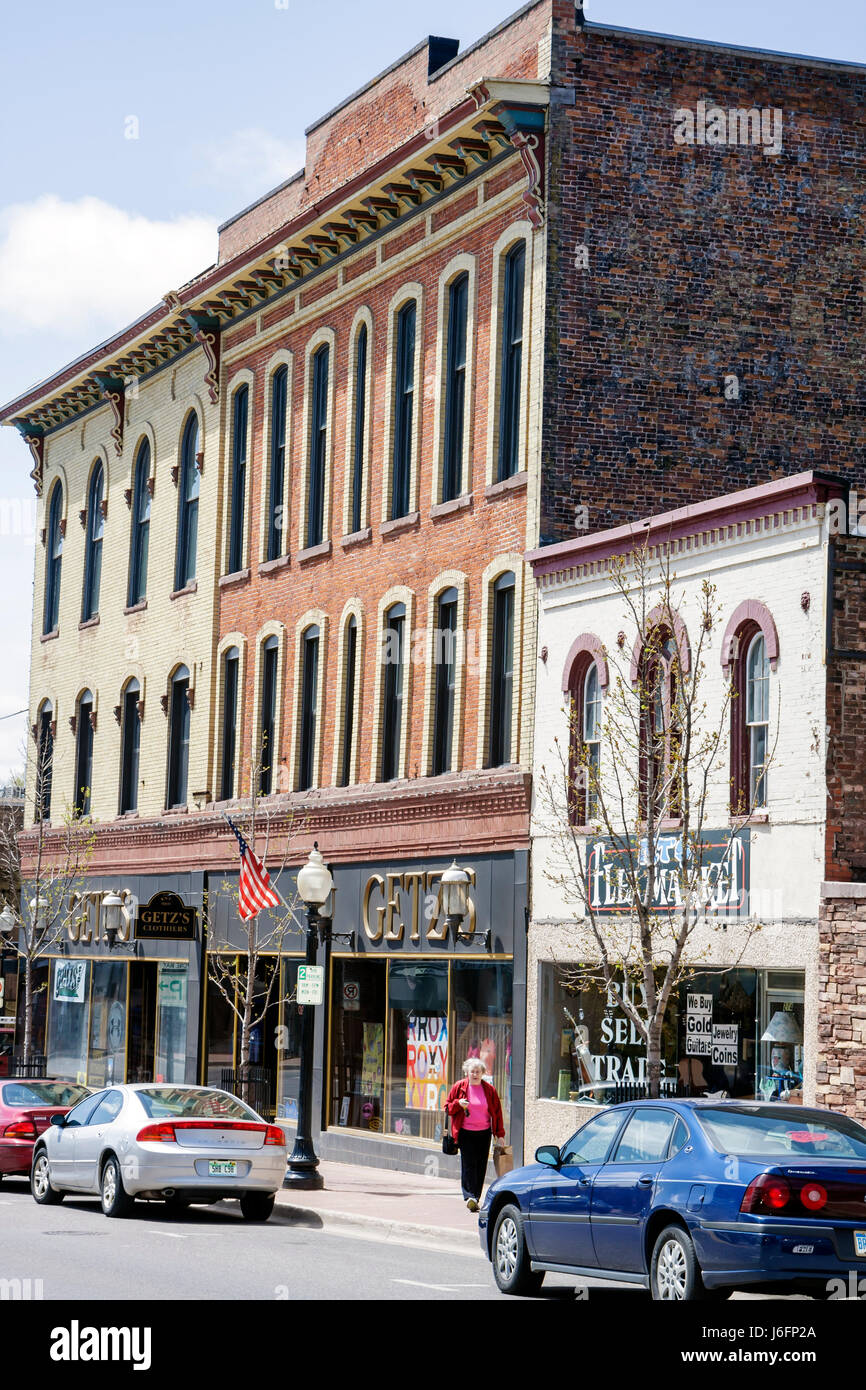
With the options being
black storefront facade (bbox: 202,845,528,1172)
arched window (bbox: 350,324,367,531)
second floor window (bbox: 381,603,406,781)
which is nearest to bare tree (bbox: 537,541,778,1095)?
black storefront facade (bbox: 202,845,528,1172)

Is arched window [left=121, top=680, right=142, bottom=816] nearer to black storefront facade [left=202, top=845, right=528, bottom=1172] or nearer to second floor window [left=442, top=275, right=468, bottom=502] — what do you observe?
black storefront facade [left=202, top=845, right=528, bottom=1172]

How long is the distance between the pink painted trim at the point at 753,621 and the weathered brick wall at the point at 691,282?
4.31m

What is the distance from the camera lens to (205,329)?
1368 inches

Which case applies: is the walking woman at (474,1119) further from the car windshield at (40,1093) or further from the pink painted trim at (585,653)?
the car windshield at (40,1093)

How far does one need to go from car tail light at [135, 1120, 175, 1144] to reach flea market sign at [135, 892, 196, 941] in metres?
13.6

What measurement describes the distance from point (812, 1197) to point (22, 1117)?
13192mm

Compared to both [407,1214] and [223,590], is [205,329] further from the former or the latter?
[407,1214]

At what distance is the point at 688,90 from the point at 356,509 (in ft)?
25.1

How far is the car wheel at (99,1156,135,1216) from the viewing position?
19.6 m

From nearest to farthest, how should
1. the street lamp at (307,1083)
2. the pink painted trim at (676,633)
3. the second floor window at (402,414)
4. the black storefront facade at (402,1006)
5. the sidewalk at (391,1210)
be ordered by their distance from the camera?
the sidewalk at (391,1210) → the pink painted trim at (676,633) → the street lamp at (307,1083) → the black storefront facade at (402,1006) → the second floor window at (402,414)

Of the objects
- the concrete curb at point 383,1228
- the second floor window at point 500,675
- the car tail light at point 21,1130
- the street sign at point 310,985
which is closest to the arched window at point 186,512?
the second floor window at point 500,675

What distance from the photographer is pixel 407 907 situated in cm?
2745

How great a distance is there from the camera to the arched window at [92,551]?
40031mm
